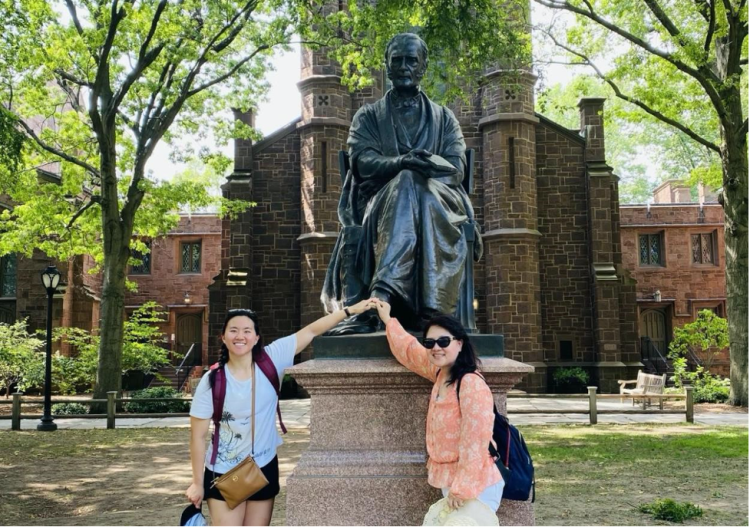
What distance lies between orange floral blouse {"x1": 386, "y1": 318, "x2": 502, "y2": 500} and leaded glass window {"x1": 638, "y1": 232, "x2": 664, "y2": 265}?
29501 millimetres

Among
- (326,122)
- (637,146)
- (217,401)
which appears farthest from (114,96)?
(637,146)

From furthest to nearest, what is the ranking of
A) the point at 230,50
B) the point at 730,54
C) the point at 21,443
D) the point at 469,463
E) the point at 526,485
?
1. the point at 230,50
2. the point at 730,54
3. the point at 21,443
4. the point at 526,485
5. the point at 469,463

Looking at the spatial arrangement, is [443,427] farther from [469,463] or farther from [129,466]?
[129,466]

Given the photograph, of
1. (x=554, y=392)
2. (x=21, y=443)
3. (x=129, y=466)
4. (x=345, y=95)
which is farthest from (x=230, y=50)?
(x=554, y=392)

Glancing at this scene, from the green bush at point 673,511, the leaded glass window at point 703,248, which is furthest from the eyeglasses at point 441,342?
the leaded glass window at point 703,248

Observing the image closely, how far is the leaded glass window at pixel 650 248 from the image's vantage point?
30625mm

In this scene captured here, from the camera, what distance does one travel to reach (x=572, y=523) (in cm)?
560

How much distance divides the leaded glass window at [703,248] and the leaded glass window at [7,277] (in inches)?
1110

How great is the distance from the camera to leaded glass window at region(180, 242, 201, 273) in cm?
3112

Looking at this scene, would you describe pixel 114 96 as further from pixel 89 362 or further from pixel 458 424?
pixel 458 424

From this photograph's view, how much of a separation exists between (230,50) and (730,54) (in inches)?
482

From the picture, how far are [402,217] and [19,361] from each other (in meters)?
19.7

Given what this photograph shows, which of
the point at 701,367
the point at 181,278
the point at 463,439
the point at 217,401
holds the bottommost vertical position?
the point at 701,367

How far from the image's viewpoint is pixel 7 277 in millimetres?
27062
